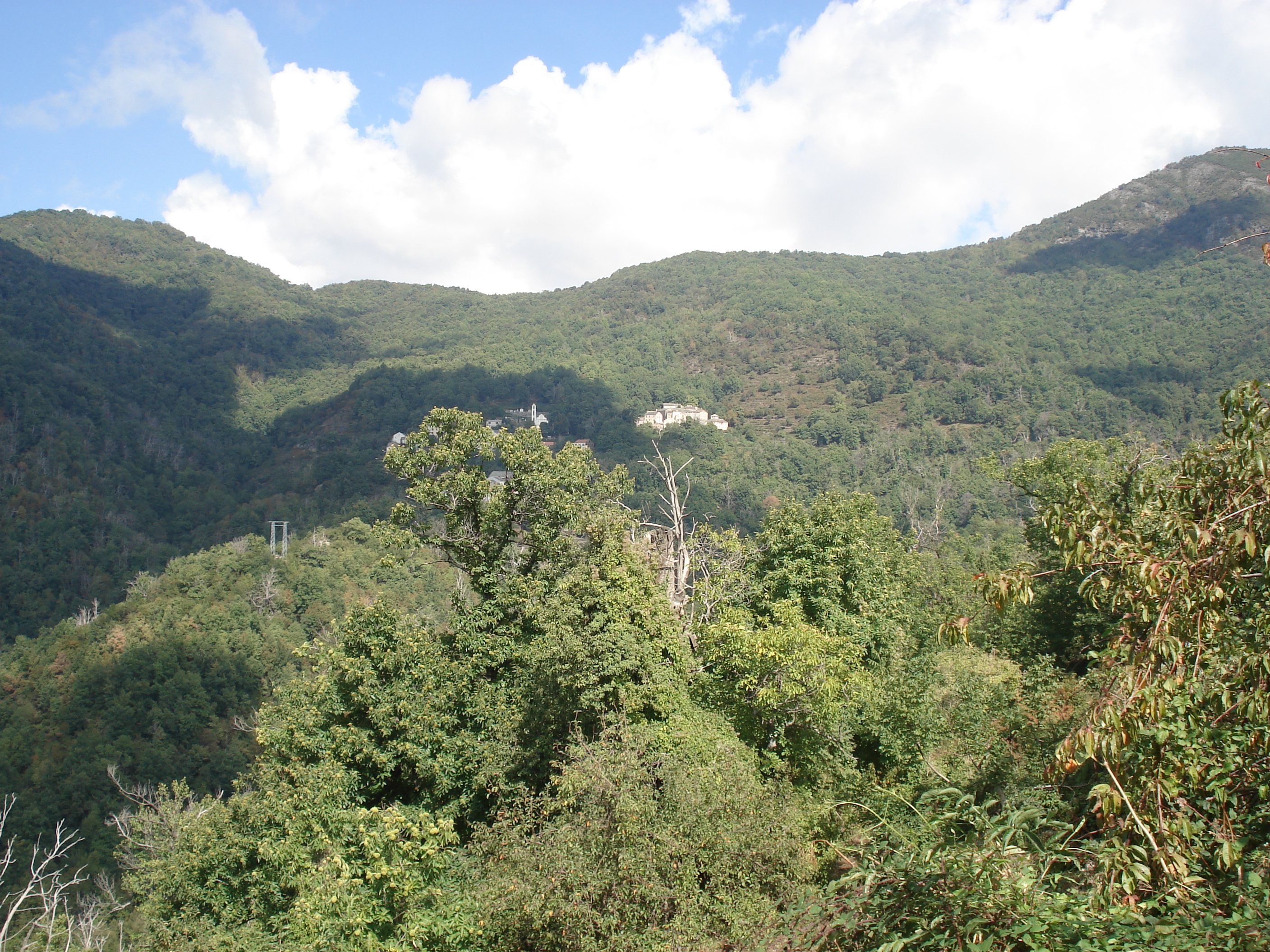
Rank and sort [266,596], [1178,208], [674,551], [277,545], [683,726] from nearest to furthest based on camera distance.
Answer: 1. [683,726]
2. [674,551]
3. [266,596]
4. [277,545]
5. [1178,208]

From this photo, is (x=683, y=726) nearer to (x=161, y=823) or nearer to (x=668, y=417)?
(x=161, y=823)

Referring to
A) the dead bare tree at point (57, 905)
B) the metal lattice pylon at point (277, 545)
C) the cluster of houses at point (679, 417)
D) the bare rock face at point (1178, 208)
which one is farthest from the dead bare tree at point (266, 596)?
the bare rock face at point (1178, 208)

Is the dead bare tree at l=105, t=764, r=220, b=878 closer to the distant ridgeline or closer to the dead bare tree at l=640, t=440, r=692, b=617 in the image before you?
the dead bare tree at l=640, t=440, r=692, b=617

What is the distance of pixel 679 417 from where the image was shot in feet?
421

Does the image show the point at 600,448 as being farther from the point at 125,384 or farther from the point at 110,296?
Answer: the point at 110,296

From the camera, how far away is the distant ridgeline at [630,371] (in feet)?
314

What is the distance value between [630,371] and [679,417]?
1131 inches

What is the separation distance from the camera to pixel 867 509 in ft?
86.5

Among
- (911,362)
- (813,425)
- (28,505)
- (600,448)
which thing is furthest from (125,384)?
(911,362)

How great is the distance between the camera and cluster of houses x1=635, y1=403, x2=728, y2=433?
402ft

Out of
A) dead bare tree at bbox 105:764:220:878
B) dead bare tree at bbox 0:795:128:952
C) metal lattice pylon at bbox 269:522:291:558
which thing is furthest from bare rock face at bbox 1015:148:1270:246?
dead bare tree at bbox 0:795:128:952

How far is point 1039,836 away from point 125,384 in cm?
16363

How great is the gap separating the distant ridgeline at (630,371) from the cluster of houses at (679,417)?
3.75 meters

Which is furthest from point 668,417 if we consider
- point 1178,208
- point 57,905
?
point 1178,208
